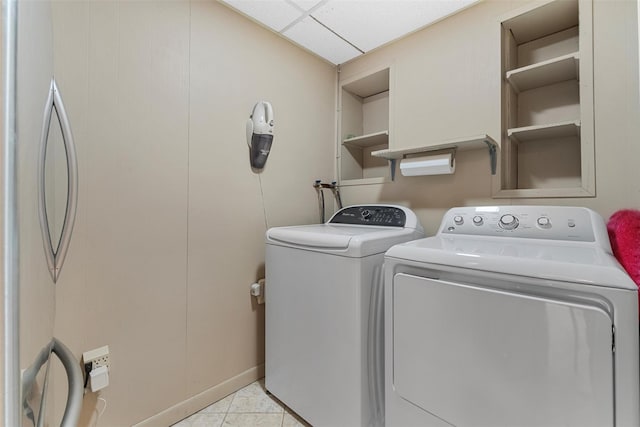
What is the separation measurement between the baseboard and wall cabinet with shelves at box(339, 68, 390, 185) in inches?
60.2

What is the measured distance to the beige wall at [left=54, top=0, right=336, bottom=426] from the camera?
3.76ft

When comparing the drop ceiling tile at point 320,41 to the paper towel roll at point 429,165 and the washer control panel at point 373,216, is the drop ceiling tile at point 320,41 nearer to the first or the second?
the paper towel roll at point 429,165

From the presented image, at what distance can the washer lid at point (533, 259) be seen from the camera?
27.8 inches

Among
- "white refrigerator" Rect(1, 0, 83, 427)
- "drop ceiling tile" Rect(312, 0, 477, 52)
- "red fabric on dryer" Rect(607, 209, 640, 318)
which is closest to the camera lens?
"white refrigerator" Rect(1, 0, 83, 427)

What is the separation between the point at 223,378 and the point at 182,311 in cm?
50

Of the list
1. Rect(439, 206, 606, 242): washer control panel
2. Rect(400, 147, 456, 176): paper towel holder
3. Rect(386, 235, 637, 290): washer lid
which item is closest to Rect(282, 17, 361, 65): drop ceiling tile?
Rect(400, 147, 456, 176): paper towel holder

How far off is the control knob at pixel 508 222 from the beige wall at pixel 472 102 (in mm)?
318

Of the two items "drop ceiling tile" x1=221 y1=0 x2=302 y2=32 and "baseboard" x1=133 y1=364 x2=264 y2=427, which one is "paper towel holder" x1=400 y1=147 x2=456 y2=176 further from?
"baseboard" x1=133 y1=364 x2=264 y2=427

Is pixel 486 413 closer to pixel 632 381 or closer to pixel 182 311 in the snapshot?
pixel 632 381

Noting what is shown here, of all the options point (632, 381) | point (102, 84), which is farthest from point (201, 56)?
point (632, 381)

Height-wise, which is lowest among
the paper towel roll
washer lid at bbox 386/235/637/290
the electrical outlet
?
the electrical outlet

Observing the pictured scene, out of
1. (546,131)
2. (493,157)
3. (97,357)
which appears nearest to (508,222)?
(493,157)

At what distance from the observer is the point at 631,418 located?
26.0 inches

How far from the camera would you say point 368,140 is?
226cm
